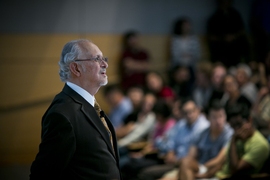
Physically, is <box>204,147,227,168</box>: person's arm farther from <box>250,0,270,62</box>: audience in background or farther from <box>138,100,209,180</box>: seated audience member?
<box>250,0,270,62</box>: audience in background

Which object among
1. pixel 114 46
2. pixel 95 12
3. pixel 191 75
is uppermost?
pixel 95 12

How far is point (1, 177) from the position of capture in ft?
19.4

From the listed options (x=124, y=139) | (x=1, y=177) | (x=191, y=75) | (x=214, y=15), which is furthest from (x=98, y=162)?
(x=214, y=15)

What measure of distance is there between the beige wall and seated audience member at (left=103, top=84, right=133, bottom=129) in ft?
2.16

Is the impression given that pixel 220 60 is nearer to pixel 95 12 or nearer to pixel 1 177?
pixel 95 12

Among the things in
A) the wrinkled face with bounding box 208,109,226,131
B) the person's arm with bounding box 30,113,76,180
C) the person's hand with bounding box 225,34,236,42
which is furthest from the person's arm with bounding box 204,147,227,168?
the person's hand with bounding box 225,34,236,42

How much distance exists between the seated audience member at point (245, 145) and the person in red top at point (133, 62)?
3176mm

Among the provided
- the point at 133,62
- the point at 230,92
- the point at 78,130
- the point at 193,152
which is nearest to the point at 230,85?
the point at 230,92

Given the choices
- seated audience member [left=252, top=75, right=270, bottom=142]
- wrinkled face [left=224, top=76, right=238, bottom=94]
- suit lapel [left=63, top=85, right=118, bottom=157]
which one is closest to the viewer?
suit lapel [left=63, top=85, right=118, bottom=157]

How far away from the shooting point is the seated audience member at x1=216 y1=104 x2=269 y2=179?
3.71m

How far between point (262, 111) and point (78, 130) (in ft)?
9.21

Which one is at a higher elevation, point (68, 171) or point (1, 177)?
point (1, 177)

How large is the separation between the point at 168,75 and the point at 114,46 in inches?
34.0

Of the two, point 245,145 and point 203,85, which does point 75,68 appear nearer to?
point 245,145
